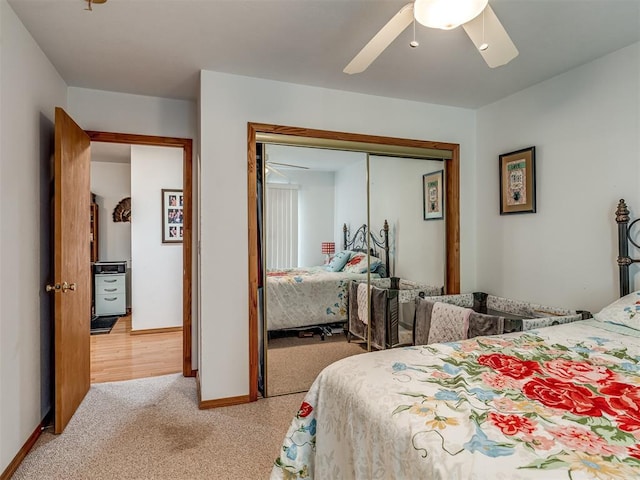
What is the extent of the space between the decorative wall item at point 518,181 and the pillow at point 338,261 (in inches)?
56.6

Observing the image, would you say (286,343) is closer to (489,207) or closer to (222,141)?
(222,141)

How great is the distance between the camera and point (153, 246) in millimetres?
5062

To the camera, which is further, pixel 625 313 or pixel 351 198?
pixel 351 198

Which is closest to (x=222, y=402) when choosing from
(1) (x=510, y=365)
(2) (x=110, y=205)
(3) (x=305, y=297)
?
(3) (x=305, y=297)

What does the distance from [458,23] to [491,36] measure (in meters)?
0.20

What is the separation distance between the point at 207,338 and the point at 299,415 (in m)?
1.36

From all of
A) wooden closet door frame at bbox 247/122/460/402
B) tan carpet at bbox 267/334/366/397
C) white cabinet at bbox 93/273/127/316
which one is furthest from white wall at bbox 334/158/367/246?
white cabinet at bbox 93/273/127/316

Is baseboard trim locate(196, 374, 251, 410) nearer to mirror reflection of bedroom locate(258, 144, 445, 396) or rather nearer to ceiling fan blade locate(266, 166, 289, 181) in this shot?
mirror reflection of bedroom locate(258, 144, 445, 396)

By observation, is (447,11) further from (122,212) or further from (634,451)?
(122,212)

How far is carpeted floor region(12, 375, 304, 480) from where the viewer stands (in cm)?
195

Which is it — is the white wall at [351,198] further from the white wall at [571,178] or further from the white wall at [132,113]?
the white wall at [132,113]

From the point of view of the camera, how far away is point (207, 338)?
8.71 ft

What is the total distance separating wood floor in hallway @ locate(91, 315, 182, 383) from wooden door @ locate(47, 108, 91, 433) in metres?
0.51

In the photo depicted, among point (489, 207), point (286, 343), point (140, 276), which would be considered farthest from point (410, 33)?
point (140, 276)
